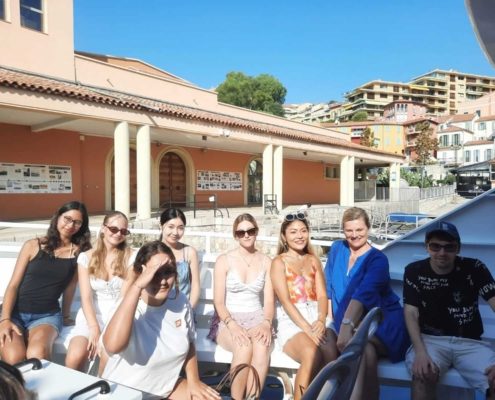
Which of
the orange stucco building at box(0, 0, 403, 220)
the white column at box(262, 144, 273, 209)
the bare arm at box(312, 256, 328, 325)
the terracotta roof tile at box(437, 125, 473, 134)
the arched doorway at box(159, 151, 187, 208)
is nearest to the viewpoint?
the bare arm at box(312, 256, 328, 325)

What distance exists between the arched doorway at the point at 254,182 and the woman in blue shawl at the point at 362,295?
1832cm

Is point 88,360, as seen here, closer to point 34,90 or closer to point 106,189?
point 34,90

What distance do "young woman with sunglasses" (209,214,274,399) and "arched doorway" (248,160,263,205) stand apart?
18121 millimetres

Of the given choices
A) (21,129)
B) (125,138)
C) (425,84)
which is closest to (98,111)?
(125,138)

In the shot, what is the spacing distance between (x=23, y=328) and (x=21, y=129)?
11.2 metres

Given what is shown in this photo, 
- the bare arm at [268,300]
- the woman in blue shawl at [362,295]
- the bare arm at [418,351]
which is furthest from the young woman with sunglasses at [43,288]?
the bare arm at [418,351]

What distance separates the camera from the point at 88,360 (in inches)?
108

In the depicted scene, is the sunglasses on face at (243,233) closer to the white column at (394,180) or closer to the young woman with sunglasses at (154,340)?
the young woman with sunglasses at (154,340)

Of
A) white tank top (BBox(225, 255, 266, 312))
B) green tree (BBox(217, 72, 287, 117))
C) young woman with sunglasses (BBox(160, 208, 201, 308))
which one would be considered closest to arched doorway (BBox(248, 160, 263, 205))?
young woman with sunglasses (BBox(160, 208, 201, 308))

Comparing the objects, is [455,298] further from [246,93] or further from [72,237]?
[246,93]

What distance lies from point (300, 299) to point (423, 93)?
353 ft

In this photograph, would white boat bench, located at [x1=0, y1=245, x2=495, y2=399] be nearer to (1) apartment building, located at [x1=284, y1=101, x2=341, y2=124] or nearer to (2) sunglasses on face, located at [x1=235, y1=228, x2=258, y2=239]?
(2) sunglasses on face, located at [x1=235, y1=228, x2=258, y2=239]

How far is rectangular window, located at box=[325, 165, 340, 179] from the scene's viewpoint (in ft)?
85.4

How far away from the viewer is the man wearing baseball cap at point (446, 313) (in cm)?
242
